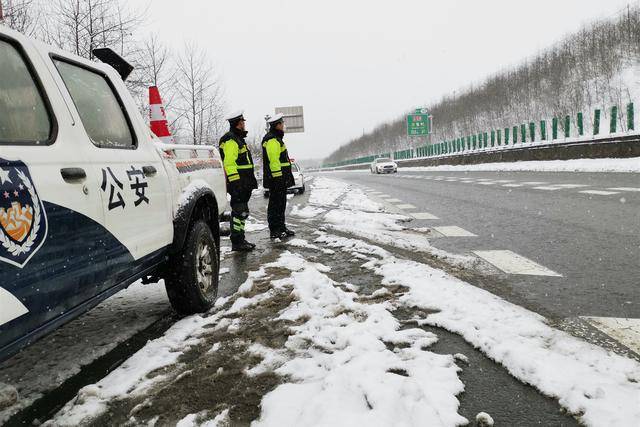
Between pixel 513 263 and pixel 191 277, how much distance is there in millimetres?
3070

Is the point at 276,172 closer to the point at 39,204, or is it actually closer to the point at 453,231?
the point at 453,231

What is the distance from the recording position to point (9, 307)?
1.57 meters

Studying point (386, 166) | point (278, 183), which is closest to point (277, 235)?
point (278, 183)

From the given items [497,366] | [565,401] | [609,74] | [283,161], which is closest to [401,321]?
[497,366]

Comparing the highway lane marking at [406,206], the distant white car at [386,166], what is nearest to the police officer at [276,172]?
the highway lane marking at [406,206]

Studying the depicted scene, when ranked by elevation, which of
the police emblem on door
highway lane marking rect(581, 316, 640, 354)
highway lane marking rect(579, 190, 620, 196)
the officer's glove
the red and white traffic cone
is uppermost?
the red and white traffic cone

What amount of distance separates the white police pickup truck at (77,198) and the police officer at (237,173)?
9.01ft

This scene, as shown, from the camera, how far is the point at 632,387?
Answer: 2041 mm

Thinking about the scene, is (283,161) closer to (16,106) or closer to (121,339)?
(121,339)

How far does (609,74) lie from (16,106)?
58.8 metres

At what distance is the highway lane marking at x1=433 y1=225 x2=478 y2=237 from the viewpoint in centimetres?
637

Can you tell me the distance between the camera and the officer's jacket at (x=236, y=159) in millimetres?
6273

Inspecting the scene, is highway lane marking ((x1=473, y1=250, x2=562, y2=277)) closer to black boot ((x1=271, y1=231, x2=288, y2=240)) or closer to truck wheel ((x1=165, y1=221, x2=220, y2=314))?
truck wheel ((x1=165, y1=221, x2=220, y2=314))

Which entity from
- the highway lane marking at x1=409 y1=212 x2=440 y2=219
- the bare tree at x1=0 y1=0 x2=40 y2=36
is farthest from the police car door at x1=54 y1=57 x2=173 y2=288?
the bare tree at x1=0 y1=0 x2=40 y2=36
